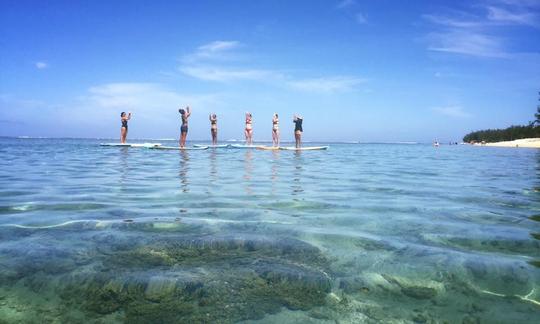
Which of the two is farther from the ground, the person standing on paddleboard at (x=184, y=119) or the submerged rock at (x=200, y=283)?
the person standing on paddleboard at (x=184, y=119)

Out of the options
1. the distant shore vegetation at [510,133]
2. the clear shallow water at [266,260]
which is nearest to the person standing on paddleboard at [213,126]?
the clear shallow water at [266,260]

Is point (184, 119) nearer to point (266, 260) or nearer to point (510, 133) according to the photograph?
point (266, 260)

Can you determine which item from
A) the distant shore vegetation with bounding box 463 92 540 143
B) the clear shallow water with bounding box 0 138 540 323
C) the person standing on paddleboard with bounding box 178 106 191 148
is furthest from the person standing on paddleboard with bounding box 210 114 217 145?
the distant shore vegetation with bounding box 463 92 540 143

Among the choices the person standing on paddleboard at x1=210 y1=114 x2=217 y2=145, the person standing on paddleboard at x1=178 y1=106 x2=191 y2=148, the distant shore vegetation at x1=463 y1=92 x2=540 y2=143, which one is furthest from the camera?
the distant shore vegetation at x1=463 y1=92 x2=540 y2=143

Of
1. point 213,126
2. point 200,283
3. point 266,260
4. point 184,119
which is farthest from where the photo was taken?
point 213,126

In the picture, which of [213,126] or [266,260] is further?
[213,126]

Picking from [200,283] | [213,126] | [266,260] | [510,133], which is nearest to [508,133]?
[510,133]

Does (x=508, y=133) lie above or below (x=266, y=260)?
above

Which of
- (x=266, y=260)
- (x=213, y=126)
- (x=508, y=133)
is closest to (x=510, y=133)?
(x=508, y=133)

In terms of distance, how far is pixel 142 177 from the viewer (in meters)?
8.34

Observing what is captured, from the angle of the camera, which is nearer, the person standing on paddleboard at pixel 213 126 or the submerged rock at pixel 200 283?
the submerged rock at pixel 200 283

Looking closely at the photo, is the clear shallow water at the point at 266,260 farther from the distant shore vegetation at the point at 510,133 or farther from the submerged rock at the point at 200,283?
the distant shore vegetation at the point at 510,133

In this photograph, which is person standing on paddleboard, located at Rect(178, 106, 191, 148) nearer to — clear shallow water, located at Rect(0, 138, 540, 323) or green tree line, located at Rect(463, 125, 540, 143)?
clear shallow water, located at Rect(0, 138, 540, 323)

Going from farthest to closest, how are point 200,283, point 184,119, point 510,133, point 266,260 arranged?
point 510,133, point 184,119, point 266,260, point 200,283
